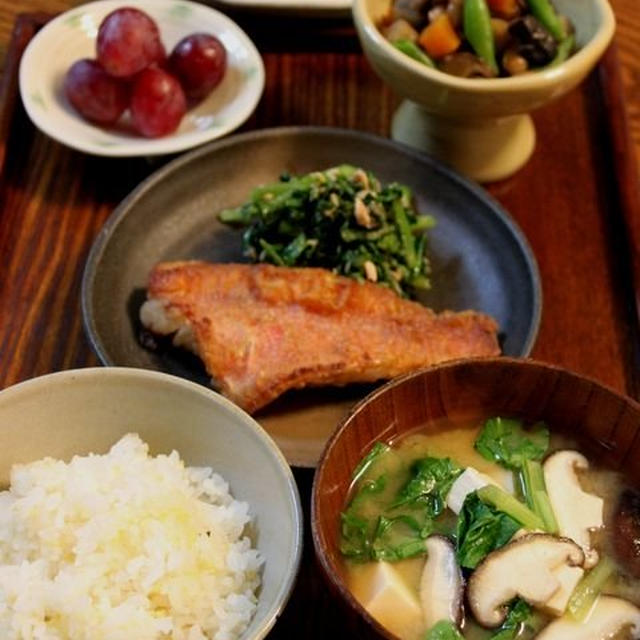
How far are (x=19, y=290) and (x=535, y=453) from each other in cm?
143

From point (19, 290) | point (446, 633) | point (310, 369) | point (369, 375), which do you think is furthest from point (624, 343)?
point (19, 290)

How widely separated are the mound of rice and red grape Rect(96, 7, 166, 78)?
130 cm

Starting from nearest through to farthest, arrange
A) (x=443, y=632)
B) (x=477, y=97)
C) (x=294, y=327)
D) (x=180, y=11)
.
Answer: (x=443, y=632) < (x=294, y=327) < (x=477, y=97) < (x=180, y=11)

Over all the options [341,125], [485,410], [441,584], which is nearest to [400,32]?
[341,125]

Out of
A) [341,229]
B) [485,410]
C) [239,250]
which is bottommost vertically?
[239,250]

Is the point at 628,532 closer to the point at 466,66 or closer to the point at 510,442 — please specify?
the point at 510,442

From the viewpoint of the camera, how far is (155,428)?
194 centimetres

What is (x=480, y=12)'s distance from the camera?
8.45ft

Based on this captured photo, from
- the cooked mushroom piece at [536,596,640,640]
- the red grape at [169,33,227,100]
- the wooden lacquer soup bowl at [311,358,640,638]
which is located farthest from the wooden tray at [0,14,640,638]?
the cooked mushroom piece at [536,596,640,640]

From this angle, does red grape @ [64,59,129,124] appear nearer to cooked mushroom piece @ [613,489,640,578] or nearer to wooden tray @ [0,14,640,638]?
wooden tray @ [0,14,640,638]

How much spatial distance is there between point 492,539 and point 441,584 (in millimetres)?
120

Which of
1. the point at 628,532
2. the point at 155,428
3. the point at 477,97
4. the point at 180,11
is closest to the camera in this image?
the point at 628,532

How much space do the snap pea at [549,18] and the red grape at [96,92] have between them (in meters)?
1.21

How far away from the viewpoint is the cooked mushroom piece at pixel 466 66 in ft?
8.34
